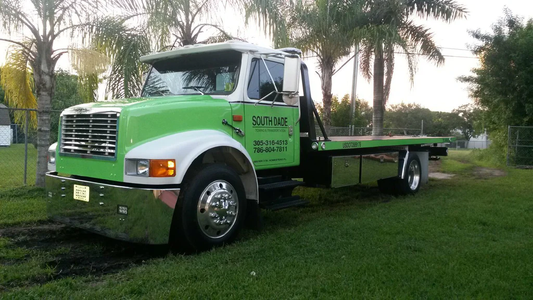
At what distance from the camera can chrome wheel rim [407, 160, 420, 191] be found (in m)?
9.86

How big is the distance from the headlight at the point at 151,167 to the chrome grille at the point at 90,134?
11.2 inches

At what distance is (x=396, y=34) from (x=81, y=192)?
11.5 meters

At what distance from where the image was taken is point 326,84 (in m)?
15.5

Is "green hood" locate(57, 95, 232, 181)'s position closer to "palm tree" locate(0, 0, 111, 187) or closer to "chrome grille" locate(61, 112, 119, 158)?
"chrome grille" locate(61, 112, 119, 158)

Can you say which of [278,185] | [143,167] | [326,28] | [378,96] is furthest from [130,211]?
[378,96]

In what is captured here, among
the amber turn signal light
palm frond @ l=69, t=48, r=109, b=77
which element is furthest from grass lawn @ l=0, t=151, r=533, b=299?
palm frond @ l=69, t=48, r=109, b=77

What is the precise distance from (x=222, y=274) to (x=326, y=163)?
3.42 metres

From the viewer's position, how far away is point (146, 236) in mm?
4582

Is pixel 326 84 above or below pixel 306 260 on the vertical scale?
above

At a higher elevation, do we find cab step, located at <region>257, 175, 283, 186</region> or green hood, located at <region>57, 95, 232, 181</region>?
green hood, located at <region>57, 95, 232, 181</region>

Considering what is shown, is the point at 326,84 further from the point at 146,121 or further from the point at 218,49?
the point at 146,121

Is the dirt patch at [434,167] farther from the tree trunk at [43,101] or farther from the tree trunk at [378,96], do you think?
the tree trunk at [43,101]

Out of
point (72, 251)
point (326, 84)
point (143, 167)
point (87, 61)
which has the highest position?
point (326, 84)

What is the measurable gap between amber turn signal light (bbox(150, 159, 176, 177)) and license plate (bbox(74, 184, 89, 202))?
920 millimetres
